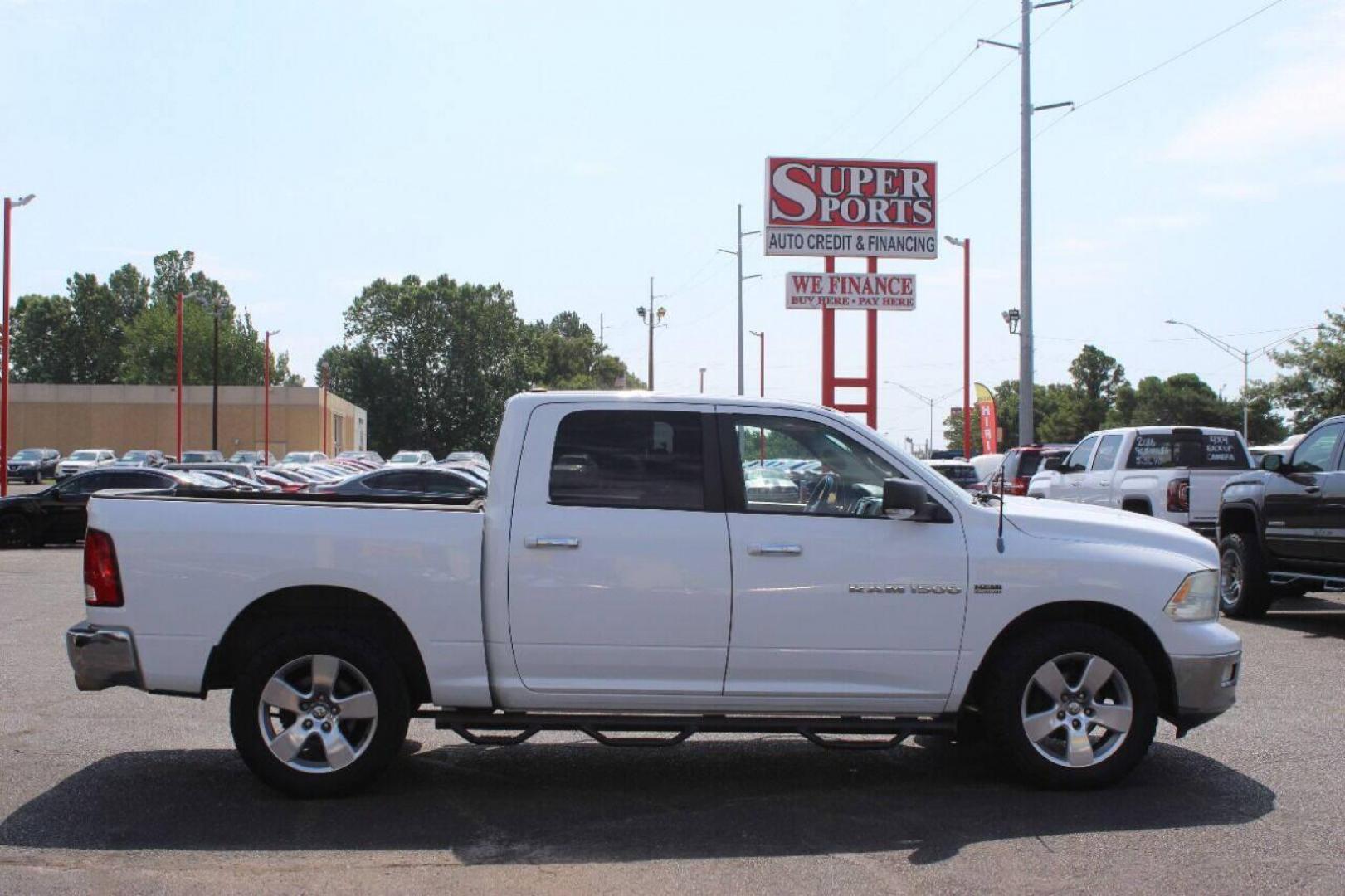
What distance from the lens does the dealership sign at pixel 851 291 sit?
82.4 ft

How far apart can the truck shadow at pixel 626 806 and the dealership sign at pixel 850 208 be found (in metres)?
18.5

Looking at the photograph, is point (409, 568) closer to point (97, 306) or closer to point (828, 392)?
point (828, 392)

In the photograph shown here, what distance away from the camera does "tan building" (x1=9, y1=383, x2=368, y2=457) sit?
273ft

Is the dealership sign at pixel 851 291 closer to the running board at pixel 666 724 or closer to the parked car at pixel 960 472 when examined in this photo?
the parked car at pixel 960 472

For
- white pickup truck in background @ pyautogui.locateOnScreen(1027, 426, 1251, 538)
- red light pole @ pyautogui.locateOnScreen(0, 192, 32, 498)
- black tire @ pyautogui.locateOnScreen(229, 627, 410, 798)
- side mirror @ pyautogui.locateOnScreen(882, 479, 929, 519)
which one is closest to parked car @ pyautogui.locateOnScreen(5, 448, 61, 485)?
red light pole @ pyautogui.locateOnScreen(0, 192, 32, 498)

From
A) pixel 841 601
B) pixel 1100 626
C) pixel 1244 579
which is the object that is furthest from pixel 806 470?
pixel 1244 579

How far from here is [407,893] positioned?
4984 mm

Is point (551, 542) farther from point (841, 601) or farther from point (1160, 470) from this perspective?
point (1160, 470)

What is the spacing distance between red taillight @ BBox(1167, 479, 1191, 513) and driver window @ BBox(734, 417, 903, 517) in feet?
33.6

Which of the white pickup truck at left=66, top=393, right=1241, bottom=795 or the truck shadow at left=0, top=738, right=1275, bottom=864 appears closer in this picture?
the truck shadow at left=0, top=738, right=1275, bottom=864

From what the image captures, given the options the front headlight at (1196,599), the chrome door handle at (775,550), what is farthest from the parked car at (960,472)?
the chrome door handle at (775,550)

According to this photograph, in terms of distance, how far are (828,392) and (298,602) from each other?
1854cm

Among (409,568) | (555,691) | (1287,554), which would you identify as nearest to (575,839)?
(555,691)

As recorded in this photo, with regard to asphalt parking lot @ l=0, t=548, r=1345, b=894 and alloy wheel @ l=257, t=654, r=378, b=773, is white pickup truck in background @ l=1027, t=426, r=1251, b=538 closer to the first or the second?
asphalt parking lot @ l=0, t=548, r=1345, b=894
